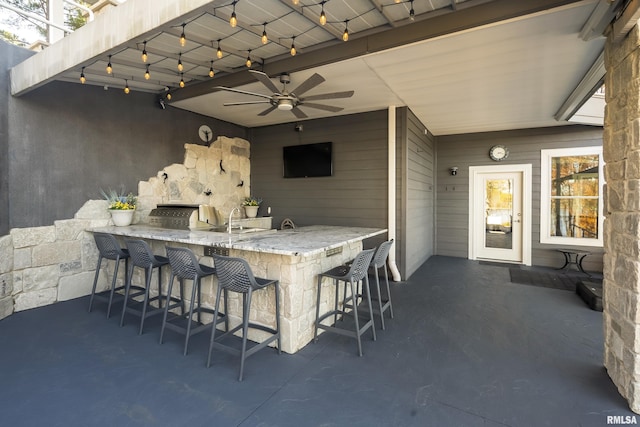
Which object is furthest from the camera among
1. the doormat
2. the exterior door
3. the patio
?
the exterior door

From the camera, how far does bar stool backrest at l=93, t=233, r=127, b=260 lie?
350cm

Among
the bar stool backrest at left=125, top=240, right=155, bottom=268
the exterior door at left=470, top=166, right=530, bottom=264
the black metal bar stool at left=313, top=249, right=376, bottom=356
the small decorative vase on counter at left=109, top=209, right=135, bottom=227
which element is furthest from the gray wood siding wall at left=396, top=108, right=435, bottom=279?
the small decorative vase on counter at left=109, top=209, right=135, bottom=227

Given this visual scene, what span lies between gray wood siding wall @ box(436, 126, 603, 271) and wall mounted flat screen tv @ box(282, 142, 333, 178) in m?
2.86

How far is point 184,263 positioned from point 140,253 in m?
0.74

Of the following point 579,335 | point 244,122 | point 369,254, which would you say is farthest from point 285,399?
point 244,122

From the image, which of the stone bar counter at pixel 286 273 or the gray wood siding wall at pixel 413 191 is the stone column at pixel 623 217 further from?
the gray wood siding wall at pixel 413 191

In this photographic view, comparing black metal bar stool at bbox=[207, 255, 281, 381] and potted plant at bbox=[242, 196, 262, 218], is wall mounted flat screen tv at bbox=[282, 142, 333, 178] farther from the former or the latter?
black metal bar stool at bbox=[207, 255, 281, 381]

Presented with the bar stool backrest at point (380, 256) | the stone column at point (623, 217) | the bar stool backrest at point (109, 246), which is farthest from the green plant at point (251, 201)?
the stone column at point (623, 217)

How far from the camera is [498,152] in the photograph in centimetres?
632

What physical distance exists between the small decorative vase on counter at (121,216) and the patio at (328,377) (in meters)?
1.20

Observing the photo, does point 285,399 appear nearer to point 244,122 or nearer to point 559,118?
point 244,122

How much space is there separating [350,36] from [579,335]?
11.8ft

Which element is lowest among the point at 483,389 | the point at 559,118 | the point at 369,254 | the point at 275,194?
the point at 483,389

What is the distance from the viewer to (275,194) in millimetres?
6152
